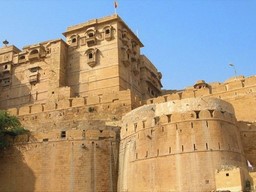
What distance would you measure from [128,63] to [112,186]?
48.5 feet

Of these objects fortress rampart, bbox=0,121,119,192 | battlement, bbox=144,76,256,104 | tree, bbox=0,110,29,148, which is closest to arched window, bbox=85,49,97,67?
battlement, bbox=144,76,256,104

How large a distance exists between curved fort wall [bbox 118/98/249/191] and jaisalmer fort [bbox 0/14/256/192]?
0.04 m

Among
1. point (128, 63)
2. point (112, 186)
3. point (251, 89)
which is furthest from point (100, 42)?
point (112, 186)

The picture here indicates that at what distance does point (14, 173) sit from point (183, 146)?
10.1 metres

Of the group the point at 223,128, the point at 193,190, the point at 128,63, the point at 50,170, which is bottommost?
the point at 193,190

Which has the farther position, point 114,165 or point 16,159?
point 16,159

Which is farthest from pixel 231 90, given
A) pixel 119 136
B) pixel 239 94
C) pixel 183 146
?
pixel 183 146

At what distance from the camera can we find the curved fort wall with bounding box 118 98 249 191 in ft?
57.5

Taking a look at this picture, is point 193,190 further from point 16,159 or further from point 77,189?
point 16,159

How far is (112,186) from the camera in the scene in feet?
69.0

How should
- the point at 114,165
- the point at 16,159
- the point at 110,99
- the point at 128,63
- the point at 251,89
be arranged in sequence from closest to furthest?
the point at 114,165 < the point at 16,159 < the point at 251,89 < the point at 110,99 < the point at 128,63

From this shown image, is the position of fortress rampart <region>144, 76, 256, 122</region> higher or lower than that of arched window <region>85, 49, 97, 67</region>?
lower

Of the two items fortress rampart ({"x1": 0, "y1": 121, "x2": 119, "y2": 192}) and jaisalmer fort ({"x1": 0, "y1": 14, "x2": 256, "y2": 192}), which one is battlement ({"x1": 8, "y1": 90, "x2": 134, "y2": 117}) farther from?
fortress rampart ({"x1": 0, "y1": 121, "x2": 119, "y2": 192})

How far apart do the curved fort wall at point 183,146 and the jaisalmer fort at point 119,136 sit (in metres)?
0.04
